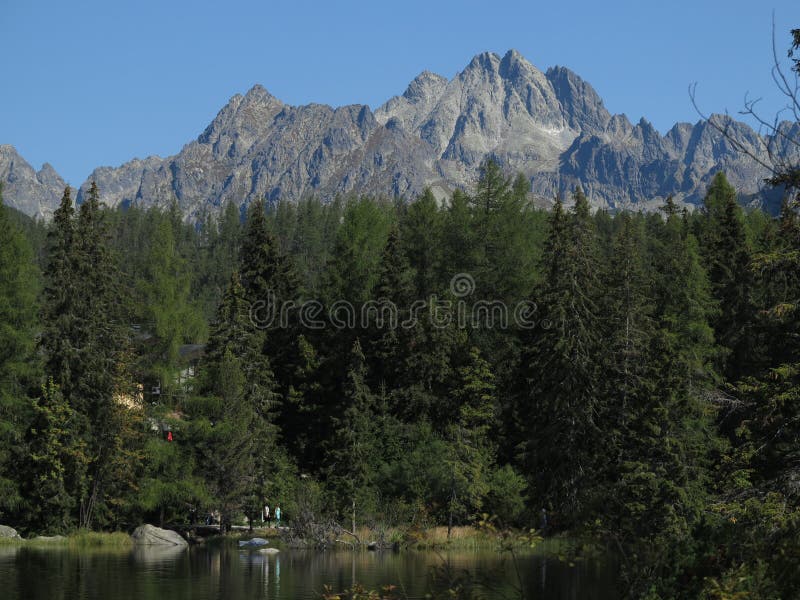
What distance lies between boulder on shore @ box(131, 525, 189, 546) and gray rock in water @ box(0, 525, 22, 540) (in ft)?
17.8

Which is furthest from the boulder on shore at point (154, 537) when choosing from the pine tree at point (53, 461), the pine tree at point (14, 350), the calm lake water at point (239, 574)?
the pine tree at point (14, 350)

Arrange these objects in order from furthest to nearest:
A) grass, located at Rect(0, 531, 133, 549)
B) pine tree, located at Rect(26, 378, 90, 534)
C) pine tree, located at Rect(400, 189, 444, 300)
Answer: pine tree, located at Rect(400, 189, 444, 300)
pine tree, located at Rect(26, 378, 90, 534)
grass, located at Rect(0, 531, 133, 549)

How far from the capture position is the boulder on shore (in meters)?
48.6

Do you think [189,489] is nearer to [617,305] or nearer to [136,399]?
[136,399]

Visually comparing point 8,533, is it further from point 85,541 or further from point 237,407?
point 237,407

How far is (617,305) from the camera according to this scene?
47.1 metres

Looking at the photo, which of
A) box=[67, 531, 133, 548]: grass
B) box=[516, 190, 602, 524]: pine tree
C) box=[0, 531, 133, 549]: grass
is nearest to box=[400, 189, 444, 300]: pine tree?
box=[516, 190, 602, 524]: pine tree

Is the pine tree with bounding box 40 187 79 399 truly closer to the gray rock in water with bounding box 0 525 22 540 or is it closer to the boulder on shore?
the gray rock in water with bounding box 0 525 22 540

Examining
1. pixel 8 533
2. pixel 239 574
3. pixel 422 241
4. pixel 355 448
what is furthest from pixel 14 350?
pixel 422 241

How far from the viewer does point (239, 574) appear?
3678 centimetres

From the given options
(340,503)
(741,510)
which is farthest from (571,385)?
(741,510)

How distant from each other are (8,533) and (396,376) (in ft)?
73.3

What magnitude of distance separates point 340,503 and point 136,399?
11669mm

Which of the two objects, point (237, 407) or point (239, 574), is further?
point (237, 407)
